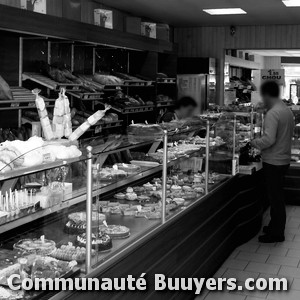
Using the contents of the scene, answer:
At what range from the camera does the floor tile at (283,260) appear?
18.3 feet

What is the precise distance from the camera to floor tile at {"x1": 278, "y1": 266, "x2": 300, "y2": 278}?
5.23 m

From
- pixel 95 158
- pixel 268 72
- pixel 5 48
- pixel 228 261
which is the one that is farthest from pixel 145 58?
pixel 95 158

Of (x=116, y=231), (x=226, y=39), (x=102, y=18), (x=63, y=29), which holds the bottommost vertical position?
(x=116, y=231)

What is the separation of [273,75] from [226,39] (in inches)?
76.3

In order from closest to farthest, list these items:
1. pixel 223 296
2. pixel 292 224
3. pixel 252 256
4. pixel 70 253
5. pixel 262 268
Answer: pixel 70 253
pixel 223 296
pixel 262 268
pixel 252 256
pixel 292 224

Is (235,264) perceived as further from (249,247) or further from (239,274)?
(249,247)

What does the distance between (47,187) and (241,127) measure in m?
4.72

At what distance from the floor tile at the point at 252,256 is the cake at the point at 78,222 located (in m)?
3.06

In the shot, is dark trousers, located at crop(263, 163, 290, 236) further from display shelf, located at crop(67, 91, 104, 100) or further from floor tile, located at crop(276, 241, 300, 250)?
display shelf, located at crop(67, 91, 104, 100)

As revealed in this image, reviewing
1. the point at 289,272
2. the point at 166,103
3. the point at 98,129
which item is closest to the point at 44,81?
Result: the point at 98,129

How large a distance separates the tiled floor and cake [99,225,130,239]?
1365 mm

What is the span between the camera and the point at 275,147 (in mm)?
6109

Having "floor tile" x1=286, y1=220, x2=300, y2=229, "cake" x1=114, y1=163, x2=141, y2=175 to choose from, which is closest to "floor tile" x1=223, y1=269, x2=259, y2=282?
"cake" x1=114, y1=163, x2=141, y2=175

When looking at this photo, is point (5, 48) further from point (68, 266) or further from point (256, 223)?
point (68, 266)
